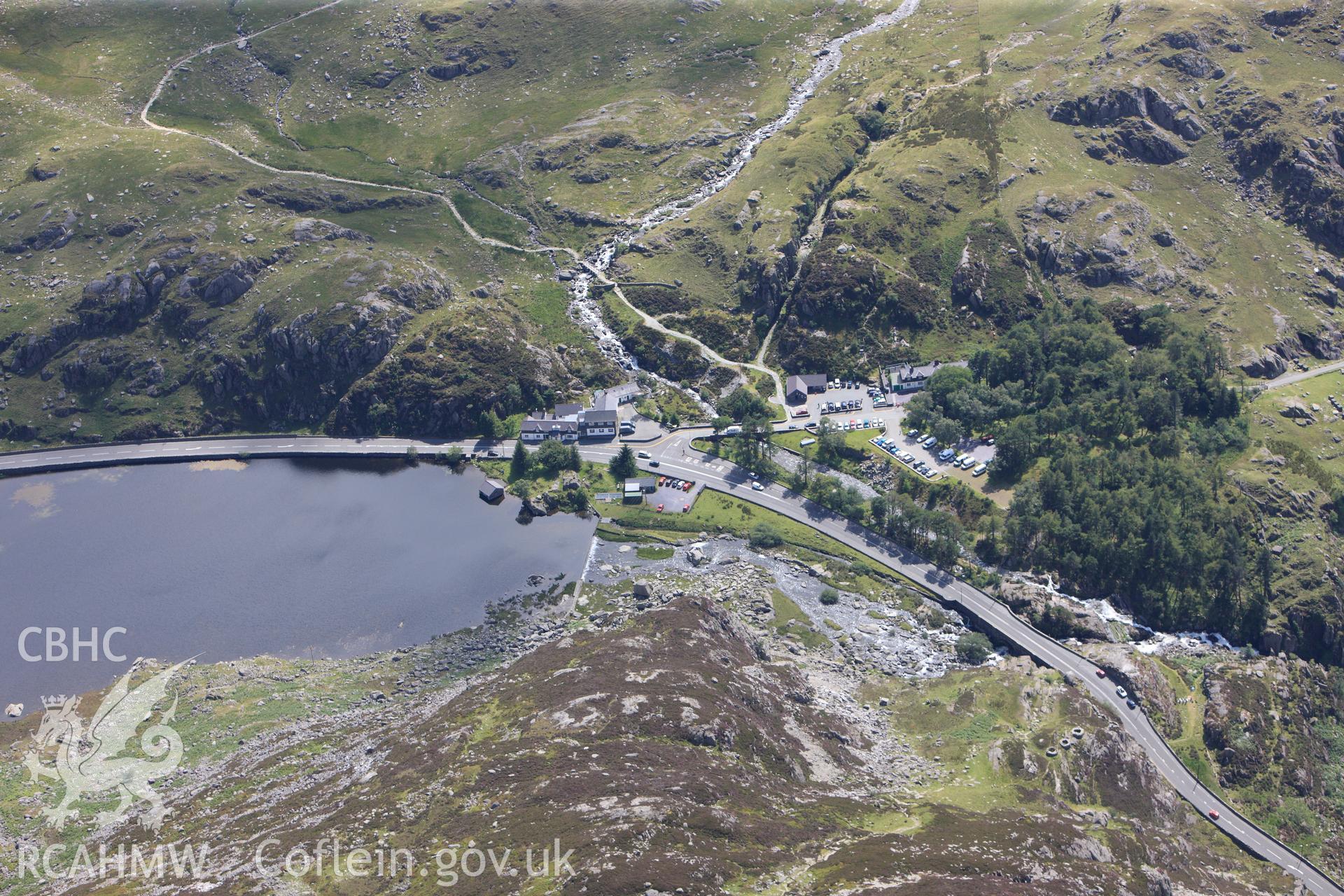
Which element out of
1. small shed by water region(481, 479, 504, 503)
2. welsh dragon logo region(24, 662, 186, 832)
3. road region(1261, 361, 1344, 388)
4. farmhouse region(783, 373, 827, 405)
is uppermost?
farmhouse region(783, 373, 827, 405)

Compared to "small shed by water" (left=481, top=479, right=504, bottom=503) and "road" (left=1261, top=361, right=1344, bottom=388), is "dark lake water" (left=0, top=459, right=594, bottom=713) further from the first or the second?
"road" (left=1261, top=361, right=1344, bottom=388)

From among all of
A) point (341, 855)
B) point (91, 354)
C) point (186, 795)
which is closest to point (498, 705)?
point (341, 855)

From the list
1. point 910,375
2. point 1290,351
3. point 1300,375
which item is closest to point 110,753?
point 910,375

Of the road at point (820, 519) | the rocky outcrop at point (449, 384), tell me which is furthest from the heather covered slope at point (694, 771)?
the rocky outcrop at point (449, 384)

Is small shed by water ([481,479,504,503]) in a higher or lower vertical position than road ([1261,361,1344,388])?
lower

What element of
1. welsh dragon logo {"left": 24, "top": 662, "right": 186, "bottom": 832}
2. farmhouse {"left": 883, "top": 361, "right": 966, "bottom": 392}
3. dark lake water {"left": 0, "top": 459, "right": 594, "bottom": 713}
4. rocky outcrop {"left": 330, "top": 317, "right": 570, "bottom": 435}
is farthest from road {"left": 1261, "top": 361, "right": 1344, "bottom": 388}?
welsh dragon logo {"left": 24, "top": 662, "right": 186, "bottom": 832}

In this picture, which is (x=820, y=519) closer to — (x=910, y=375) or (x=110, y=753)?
(x=910, y=375)
